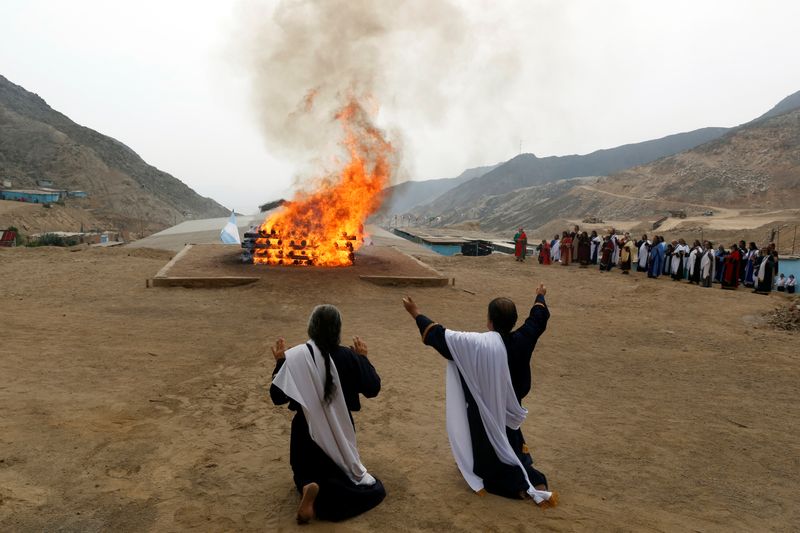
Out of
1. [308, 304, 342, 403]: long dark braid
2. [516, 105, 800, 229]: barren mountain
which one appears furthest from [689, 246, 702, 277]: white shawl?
[516, 105, 800, 229]: barren mountain

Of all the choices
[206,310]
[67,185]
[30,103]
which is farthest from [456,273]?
[30,103]

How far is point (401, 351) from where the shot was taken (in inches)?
354

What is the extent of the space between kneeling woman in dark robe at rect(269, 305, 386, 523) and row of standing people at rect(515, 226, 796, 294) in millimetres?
17935

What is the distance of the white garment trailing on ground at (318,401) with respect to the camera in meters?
3.67

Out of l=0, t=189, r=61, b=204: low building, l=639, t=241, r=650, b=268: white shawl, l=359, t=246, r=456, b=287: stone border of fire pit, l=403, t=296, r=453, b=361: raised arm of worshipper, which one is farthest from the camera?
l=0, t=189, r=61, b=204: low building

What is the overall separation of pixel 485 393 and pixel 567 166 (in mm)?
153621

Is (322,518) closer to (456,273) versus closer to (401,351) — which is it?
(401,351)

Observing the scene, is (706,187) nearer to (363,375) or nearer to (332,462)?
(363,375)

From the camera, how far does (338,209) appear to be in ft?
59.0

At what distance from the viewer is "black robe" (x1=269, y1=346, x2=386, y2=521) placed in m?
3.72

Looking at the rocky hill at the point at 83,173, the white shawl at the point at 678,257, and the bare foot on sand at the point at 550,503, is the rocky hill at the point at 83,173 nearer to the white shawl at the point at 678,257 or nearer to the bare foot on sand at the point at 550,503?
the white shawl at the point at 678,257

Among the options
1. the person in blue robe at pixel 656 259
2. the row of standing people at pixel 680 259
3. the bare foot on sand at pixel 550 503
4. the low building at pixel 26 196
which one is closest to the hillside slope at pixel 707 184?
the row of standing people at pixel 680 259

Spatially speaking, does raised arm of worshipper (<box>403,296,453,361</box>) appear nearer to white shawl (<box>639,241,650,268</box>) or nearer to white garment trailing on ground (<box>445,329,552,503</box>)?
white garment trailing on ground (<box>445,329,552,503</box>)

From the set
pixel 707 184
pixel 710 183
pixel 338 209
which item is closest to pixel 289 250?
pixel 338 209
